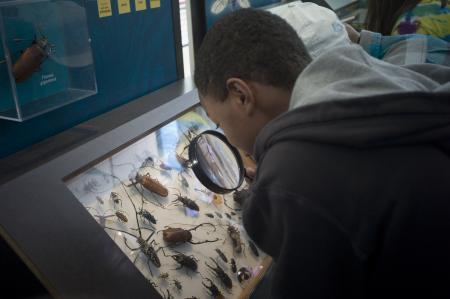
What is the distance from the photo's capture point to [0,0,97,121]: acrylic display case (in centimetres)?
98

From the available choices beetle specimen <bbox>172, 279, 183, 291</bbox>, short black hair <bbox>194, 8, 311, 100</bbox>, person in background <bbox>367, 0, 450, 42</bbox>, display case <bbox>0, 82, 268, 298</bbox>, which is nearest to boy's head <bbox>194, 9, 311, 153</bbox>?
short black hair <bbox>194, 8, 311, 100</bbox>

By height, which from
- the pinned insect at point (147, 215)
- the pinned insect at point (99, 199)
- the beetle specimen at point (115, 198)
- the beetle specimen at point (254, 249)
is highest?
the pinned insect at point (99, 199)

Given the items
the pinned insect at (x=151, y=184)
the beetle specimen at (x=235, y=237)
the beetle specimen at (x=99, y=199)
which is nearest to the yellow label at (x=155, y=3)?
the pinned insect at (x=151, y=184)

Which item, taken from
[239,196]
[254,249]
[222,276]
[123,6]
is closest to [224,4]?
[123,6]

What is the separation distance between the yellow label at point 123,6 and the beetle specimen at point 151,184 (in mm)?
568

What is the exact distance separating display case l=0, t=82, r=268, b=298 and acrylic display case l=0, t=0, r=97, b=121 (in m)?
0.17

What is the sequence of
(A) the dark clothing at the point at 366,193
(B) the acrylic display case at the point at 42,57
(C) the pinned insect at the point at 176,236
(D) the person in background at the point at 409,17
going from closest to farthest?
(A) the dark clothing at the point at 366,193, (B) the acrylic display case at the point at 42,57, (C) the pinned insect at the point at 176,236, (D) the person in background at the point at 409,17

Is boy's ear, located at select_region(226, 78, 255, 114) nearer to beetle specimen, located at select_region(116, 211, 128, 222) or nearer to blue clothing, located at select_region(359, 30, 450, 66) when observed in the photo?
beetle specimen, located at select_region(116, 211, 128, 222)

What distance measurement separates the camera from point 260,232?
0.84 meters

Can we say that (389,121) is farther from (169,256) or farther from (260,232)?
(169,256)

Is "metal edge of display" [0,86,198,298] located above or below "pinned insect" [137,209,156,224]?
above

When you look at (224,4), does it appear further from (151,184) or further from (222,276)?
(222,276)

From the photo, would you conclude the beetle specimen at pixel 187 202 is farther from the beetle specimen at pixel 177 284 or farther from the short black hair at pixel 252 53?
the short black hair at pixel 252 53

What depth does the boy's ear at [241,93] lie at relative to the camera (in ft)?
2.93
